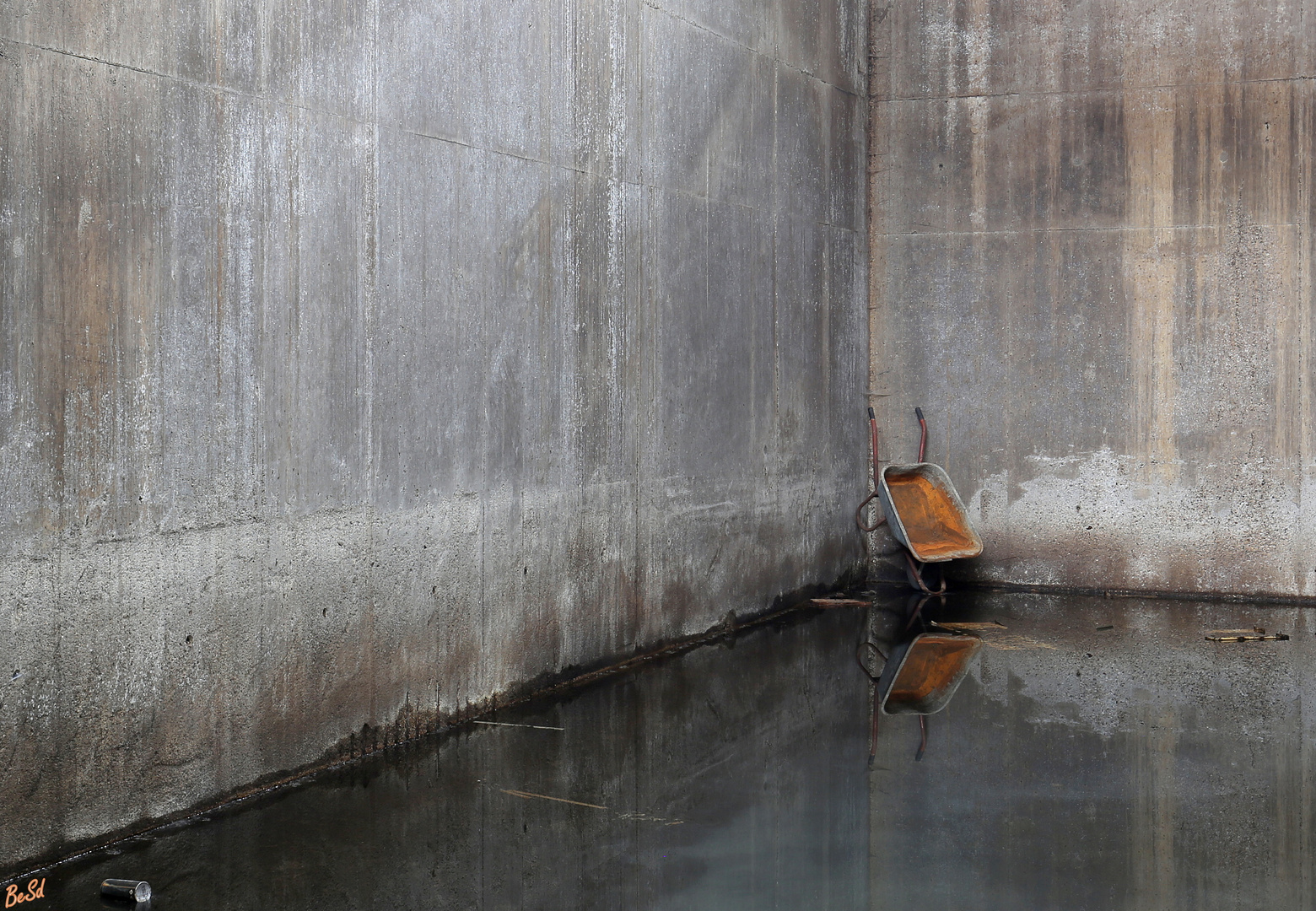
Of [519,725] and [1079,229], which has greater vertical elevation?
[1079,229]

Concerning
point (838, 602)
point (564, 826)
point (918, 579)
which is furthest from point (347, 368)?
point (918, 579)

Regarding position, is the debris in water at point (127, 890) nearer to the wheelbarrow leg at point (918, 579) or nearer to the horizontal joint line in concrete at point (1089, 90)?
the wheelbarrow leg at point (918, 579)

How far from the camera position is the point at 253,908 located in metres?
3.65

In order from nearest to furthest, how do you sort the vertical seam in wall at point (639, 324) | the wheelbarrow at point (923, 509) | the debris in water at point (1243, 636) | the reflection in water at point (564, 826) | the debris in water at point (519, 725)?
1. the reflection in water at point (564, 826)
2. the debris in water at point (519, 725)
3. the vertical seam in wall at point (639, 324)
4. the debris in water at point (1243, 636)
5. the wheelbarrow at point (923, 509)

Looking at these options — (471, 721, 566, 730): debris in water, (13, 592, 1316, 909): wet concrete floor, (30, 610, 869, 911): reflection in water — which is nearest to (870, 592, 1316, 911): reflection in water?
(13, 592, 1316, 909): wet concrete floor

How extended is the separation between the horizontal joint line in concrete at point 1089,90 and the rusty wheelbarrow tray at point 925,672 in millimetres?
4068

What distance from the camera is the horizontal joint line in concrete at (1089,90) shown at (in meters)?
8.88

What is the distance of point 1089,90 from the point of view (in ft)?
30.4

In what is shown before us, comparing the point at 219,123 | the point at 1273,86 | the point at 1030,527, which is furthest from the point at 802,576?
the point at 219,123

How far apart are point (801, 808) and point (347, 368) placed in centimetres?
228

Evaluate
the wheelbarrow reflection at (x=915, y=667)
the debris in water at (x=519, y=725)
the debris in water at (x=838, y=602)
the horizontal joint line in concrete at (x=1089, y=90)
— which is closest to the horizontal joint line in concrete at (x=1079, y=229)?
the horizontal joint line in concrete at (x=1089, y=90)

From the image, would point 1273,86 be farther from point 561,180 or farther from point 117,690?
point 117,690

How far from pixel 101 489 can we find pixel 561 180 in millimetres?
2858

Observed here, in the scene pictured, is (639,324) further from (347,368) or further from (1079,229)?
(1079,229)
